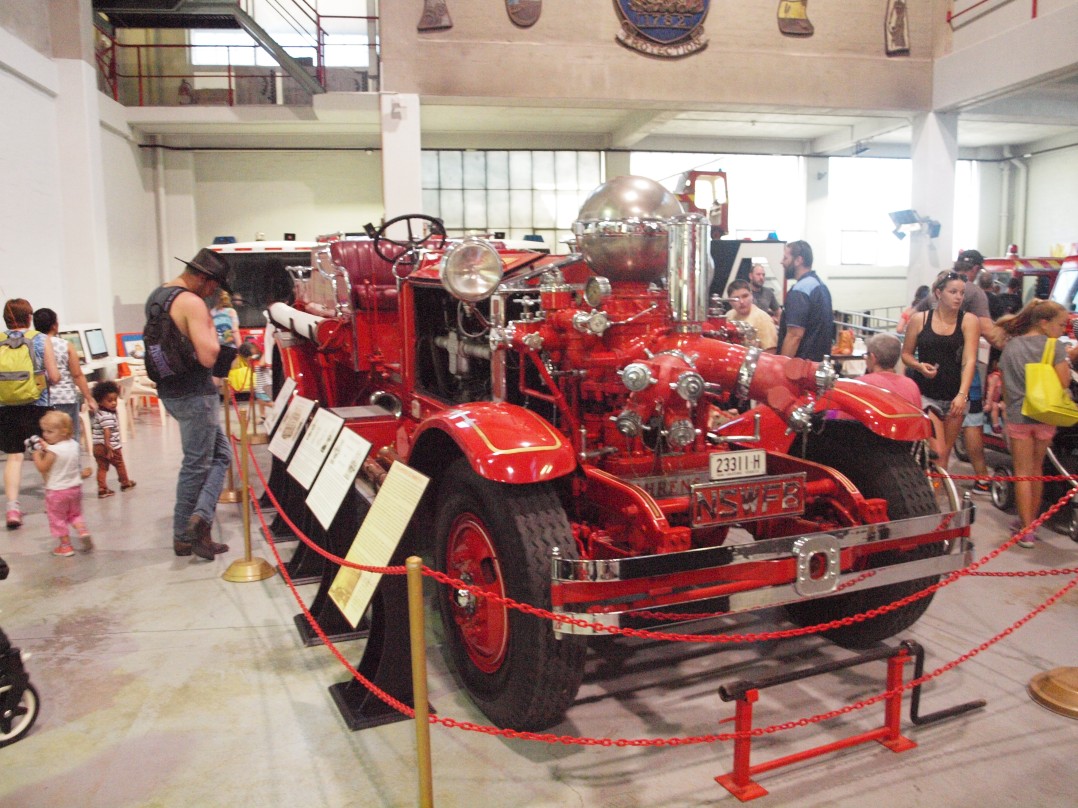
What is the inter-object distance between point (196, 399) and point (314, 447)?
4.01 ft

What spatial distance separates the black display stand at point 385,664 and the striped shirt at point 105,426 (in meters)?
4.16

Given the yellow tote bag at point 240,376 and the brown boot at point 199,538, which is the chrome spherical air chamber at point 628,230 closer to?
the brown boot at point 199,538

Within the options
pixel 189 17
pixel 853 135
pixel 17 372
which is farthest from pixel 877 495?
pixel 189 17

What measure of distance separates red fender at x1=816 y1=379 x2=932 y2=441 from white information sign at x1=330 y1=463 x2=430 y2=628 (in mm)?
1537

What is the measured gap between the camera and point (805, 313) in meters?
5.43

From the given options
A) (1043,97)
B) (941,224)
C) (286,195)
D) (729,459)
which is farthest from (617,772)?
(286,195)

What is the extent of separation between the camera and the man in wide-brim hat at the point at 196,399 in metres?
4.44

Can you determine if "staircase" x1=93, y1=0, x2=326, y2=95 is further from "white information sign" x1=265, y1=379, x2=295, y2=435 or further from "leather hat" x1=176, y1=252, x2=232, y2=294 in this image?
"white information sign" x1=265, y1=379, x2=295, y2=435

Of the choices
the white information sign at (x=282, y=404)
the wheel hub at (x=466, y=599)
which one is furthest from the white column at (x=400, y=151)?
the wheel hub at (x=466, y=599)

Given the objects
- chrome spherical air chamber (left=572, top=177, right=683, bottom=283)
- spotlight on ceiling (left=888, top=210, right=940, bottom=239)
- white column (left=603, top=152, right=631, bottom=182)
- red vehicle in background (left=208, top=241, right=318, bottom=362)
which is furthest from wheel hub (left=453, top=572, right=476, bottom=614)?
white column (left=603, top=152, right=631, bottom=182)

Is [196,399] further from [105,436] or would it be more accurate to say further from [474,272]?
[105,436]

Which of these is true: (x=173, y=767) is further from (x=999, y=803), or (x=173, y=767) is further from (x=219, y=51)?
(x=219, y=51)

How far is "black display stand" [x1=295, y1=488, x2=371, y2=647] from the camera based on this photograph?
325cm

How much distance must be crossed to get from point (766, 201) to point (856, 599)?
47.6ft
